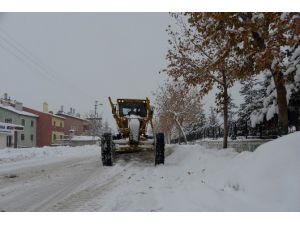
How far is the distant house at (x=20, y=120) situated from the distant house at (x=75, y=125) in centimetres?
1605

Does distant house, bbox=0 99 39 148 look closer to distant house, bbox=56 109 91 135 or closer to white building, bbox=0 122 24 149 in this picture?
white building, bbox=0 122 24 149

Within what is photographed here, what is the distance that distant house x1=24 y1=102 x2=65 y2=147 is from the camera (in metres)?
65.4

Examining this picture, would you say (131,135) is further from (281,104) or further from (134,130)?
(281,104)

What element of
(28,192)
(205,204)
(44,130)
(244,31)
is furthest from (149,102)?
(44,130)

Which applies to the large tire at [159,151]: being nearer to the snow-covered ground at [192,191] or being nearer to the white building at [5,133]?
the snow-covered ground at [192,191]

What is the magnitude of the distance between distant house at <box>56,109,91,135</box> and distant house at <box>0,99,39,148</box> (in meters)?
16.1

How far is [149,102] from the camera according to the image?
16750 mm

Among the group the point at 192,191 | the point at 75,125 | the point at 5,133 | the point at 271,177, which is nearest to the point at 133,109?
the point at 192,191

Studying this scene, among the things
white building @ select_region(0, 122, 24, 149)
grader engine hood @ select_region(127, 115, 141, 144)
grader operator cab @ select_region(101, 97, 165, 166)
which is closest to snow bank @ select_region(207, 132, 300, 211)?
grader operator cab @ select_region(101, 97, 165, 166)

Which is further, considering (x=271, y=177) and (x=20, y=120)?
(x=20, y=120)

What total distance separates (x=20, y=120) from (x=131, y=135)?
47.1 metres

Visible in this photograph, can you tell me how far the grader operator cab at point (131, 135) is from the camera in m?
14.1

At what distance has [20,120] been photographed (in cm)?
5838

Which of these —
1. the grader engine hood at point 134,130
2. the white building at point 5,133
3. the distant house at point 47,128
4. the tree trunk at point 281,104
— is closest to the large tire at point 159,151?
the grader engine hood at point 134,130
